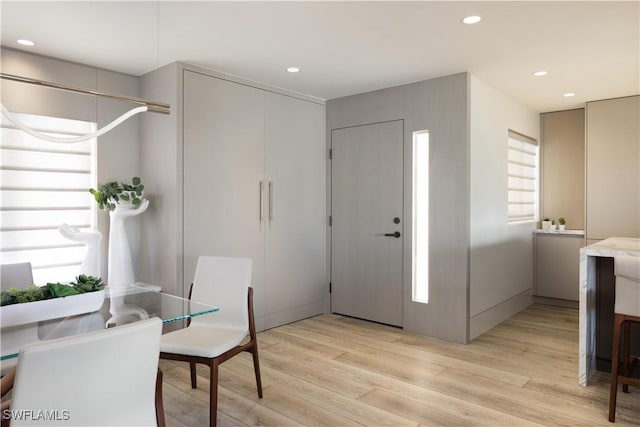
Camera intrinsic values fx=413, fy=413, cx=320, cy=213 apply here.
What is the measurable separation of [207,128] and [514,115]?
11.1 feet

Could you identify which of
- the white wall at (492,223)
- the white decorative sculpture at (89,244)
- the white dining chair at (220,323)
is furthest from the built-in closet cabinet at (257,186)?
the white wall at (492,223)

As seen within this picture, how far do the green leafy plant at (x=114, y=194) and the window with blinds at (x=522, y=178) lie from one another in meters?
3.89

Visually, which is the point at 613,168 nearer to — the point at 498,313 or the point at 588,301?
the point at 498,313

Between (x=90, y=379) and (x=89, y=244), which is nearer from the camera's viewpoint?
(x=90, y=379)

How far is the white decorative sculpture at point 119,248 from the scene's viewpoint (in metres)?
3.35

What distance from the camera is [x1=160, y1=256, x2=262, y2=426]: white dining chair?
2291mm

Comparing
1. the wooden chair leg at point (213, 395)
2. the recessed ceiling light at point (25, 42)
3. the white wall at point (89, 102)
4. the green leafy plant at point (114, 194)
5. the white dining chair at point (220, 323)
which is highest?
the recessed ceiling light at point (25, 42)

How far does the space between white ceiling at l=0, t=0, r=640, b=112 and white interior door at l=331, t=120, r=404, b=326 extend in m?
0.69

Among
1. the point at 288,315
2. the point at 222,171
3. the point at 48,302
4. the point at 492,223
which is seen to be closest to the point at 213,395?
the point at 48,302

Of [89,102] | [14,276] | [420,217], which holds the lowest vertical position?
[14,276]

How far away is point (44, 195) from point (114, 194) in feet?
1.75

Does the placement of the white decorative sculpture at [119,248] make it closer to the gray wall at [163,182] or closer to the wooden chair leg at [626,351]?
the gray wall at [163,182]

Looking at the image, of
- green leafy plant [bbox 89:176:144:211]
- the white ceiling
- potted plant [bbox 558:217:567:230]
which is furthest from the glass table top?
potted plant [bbox 558:217:567:230]

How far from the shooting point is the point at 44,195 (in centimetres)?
Answer: 328
